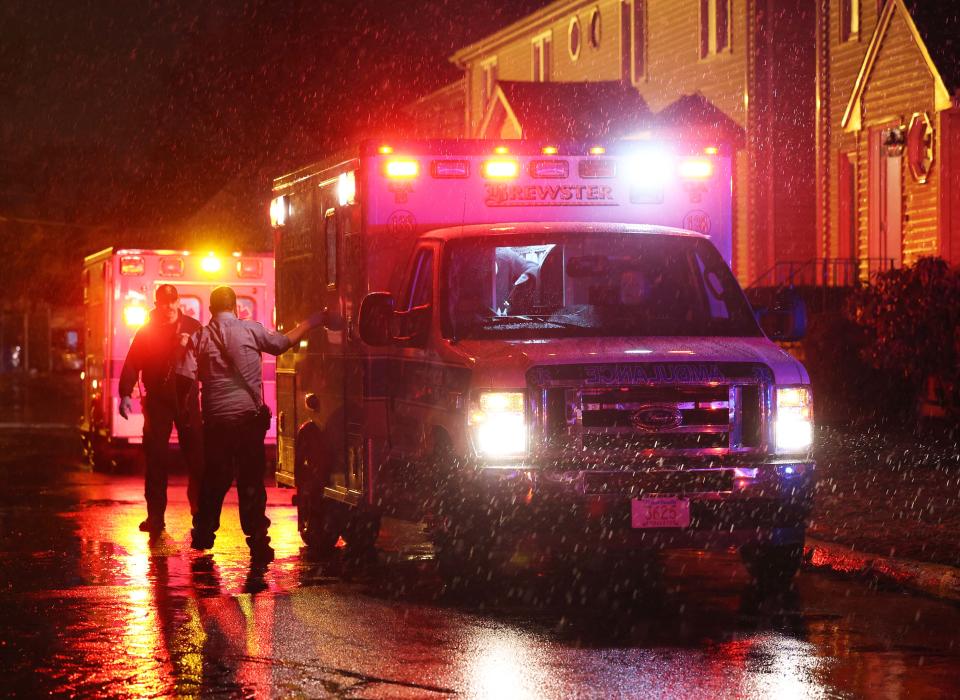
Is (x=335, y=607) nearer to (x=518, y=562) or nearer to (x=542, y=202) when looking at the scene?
(x=518, y=562)

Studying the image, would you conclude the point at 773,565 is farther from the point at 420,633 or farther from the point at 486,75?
the point at 486,75

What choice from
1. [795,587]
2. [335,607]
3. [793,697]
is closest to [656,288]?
[795,587]

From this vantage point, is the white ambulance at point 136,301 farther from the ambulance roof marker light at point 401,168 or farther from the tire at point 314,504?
the ambulance roof marker light at point 401,168

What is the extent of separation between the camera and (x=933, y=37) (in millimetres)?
25344

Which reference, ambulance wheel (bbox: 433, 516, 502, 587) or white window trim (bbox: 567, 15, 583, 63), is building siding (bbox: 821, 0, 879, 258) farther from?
ambulance wheel (bbox: 433, 516, 502, 587)

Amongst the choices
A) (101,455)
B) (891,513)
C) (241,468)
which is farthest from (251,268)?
(891,513)

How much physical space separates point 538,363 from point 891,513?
442 centimetres

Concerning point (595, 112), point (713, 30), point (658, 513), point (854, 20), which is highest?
point (713, 30)

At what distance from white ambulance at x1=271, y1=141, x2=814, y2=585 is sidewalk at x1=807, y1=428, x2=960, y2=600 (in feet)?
2.80

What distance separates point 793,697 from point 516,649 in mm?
1534

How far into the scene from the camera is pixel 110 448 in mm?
19328

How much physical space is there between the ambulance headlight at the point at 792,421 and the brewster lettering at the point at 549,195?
2300mm

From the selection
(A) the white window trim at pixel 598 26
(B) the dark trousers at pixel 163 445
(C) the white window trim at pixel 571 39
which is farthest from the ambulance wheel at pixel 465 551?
(C) the white window trim at pixel 571 39

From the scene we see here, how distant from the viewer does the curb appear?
989cm
